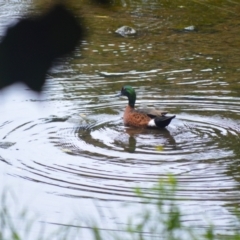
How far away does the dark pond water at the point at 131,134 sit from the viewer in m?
6.07

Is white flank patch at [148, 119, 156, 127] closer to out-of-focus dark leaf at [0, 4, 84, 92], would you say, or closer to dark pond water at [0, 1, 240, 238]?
A: dark pond water at [0, 1, 240, 238]

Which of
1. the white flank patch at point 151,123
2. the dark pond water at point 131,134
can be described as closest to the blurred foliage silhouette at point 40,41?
the dark pond water at point 131,134

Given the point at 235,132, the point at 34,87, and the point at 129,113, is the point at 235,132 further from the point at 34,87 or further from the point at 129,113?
the point at 34,87

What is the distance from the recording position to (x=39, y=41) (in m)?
1.40

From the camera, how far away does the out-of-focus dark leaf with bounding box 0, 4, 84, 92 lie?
1.38 meters

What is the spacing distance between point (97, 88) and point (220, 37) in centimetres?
336

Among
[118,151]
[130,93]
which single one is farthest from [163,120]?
[118,151]

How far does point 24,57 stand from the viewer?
4.62ft

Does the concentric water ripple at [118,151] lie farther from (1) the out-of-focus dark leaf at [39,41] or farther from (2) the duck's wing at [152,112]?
(1) the out-of-focus dark leaf at [39,41]

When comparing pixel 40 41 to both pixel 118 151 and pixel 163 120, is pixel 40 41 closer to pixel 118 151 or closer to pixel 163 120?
pixel 118 151

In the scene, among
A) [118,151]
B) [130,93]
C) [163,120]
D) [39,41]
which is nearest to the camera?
[39,41]

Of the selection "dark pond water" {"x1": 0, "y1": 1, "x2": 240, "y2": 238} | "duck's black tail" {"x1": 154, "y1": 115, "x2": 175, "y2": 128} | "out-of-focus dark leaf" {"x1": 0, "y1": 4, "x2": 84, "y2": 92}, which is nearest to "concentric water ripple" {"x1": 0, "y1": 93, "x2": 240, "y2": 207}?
"dark pond water" {"x1": 0, "y1": 1, "x2": 240, "y2": 238}

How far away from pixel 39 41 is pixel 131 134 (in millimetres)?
7177

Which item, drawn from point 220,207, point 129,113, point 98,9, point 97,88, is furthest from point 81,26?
point 97,88
